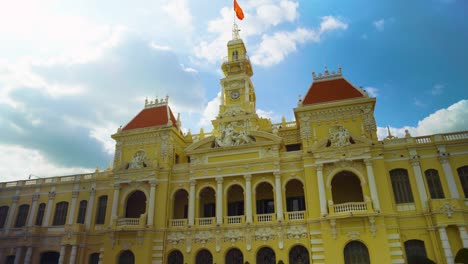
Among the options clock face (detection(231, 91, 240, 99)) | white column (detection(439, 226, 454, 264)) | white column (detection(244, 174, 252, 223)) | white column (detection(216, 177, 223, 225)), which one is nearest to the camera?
white column (detection(439, 226, 454, 264))

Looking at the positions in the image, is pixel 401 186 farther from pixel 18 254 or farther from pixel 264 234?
pixel 18 254

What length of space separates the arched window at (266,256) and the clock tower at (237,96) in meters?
10.9

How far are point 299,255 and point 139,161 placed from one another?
58.8 ft

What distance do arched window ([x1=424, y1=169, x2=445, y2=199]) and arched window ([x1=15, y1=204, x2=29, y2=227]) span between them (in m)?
40.9

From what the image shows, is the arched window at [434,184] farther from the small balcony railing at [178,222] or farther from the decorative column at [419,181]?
the small balcony railing at [178,222]

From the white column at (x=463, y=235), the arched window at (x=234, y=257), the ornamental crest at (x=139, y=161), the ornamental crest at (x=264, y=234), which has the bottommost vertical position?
the arched window at (x=234, y=257)

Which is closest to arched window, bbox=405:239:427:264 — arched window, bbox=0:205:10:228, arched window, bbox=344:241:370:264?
arched window, bbox=344:241:370:264

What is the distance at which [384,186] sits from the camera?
2670 cm

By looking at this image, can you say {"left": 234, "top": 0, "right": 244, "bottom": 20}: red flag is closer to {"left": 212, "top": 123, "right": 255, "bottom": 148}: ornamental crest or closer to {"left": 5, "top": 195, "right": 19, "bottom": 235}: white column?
{"left": 212, "top": 123, "right": 255, "bottom": 148}: ornamental crest

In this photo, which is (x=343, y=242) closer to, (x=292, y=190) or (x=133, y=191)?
(x=292, y=190)

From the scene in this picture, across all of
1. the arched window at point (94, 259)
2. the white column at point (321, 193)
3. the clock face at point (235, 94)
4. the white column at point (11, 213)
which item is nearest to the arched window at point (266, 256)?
→ the white column at point (321, 193)

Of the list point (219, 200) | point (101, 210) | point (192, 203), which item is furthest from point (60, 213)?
point (219, 200)

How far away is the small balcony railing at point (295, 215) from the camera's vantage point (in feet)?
92.2

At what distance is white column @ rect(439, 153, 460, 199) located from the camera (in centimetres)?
2588
